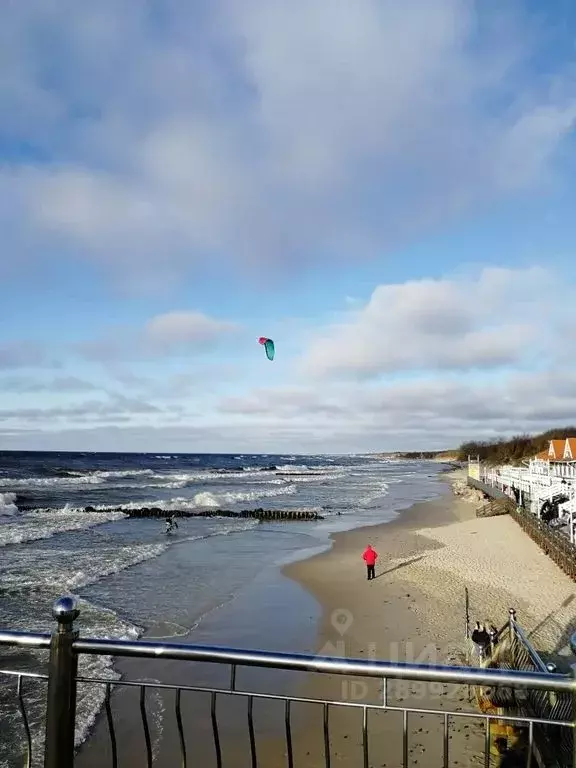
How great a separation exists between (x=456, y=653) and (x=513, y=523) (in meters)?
19.8

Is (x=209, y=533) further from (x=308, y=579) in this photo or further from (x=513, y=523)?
(x=513, y=523)

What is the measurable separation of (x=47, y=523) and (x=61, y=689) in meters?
31.6

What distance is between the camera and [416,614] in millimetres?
14148

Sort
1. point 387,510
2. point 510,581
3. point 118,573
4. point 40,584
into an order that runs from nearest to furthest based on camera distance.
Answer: point 40,584, point 510,581, point 118,573, point 387,510

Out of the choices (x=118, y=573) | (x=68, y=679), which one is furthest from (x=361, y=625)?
(x=68, y=679)

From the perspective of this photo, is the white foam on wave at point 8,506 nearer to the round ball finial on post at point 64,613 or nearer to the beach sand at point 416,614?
the beach sand at point 416,614

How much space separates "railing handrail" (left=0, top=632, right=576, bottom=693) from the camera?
2697 millimetres

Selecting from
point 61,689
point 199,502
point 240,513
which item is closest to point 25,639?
point 61,689

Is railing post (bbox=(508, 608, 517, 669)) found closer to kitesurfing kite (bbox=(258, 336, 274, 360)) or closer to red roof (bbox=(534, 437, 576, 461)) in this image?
kitesurfing kite (bbox=(258, 336, 274, 360))

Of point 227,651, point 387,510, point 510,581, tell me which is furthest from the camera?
point 387,510

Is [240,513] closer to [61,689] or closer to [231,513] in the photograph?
[231,513]

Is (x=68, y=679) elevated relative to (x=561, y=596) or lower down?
elevated

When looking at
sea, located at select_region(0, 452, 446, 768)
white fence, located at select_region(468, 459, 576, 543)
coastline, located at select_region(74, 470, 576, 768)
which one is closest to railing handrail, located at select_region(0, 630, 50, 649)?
coastline, located at select_region(74, 470, 576, 768)

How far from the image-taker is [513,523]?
1150 inches
